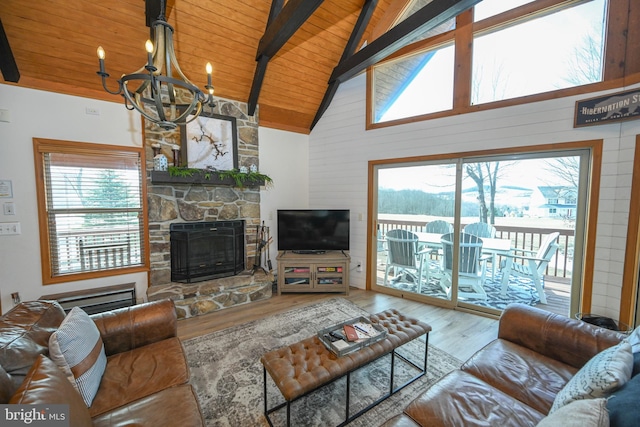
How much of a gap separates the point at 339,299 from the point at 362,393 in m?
1.88

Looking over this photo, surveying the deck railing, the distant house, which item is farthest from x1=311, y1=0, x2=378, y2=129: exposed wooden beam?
the distant house

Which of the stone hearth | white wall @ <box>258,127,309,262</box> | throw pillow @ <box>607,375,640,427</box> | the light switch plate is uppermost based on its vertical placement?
white wall @ <box>258,127,309,262</box>

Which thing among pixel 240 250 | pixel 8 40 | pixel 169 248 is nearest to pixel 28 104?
pixel 8 40

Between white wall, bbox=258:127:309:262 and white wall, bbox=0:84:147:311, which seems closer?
white wall, bbox=0:84:147:311

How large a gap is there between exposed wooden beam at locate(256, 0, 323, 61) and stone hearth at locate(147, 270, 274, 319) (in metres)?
3.16

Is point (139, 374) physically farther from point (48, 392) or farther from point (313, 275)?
point (313, 275)

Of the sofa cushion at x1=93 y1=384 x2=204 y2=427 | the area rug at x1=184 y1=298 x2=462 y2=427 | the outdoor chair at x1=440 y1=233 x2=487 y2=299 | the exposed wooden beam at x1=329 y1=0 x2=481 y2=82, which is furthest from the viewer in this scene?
the outdoor chair at x1=440 y1=233 x2=487 y2=299

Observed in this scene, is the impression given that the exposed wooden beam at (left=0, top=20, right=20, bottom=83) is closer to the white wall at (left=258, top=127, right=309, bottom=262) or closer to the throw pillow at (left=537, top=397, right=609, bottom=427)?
the white wall at (left=258, top=127, right=309, bottom=262)

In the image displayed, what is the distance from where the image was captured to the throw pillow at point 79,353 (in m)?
1.30

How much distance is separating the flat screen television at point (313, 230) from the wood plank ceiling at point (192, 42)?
6.31ft

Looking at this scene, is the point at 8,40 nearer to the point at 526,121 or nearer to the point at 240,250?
the point at 240,250

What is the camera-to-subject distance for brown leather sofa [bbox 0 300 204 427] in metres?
1.04

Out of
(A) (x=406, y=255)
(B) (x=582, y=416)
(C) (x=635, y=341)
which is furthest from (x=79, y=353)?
(A) (x=406, y=255)

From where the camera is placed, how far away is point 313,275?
13.5ft
